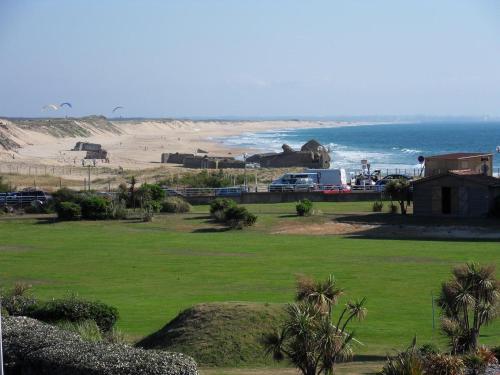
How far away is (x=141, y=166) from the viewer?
116 metres

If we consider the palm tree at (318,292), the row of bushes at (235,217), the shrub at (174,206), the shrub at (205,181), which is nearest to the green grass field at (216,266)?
the row of bushes at (235,217)

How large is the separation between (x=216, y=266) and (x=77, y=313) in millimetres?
16074

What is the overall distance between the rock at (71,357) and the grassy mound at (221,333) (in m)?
4.35

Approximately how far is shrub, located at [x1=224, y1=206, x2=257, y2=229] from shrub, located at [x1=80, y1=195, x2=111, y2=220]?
8902 mm

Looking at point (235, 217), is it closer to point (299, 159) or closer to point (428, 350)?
point (428, 350)

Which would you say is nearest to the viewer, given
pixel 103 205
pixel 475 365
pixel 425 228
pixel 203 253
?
pixel 475 365

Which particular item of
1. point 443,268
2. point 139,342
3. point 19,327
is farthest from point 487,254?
point 19,327

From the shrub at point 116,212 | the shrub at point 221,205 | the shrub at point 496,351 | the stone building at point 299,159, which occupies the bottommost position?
the shrub at point 496,351

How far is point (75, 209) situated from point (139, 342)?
3555cm

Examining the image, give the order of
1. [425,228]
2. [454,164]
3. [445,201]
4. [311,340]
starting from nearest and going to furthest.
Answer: [311,340], [425,228], [445,201], [454,164]

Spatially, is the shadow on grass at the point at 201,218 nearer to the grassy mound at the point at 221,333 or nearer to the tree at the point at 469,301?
the grassy mound at the point at 221,333

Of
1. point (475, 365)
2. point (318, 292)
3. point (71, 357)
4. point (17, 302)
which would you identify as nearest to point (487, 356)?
point (475, 365)

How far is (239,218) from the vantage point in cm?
5775

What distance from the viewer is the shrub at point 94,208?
61594 millimetres
